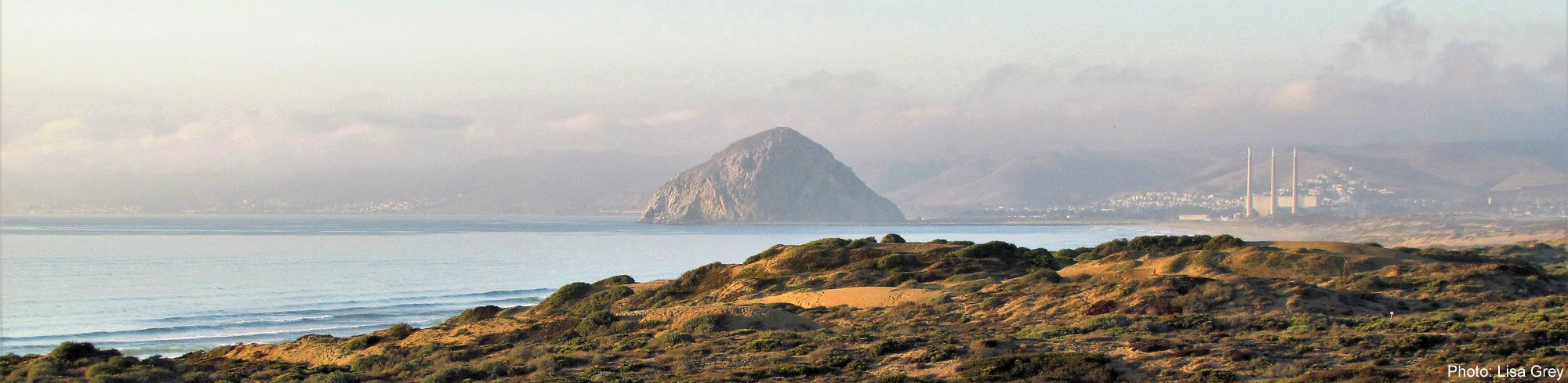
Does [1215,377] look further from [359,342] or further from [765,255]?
[765,255]

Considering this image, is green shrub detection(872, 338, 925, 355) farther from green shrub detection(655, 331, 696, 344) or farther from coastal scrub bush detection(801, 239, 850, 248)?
coastal scrub bush detection(801, 239, 850, 248)

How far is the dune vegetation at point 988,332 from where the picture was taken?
22.4 metres

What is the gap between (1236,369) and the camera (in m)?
21.4

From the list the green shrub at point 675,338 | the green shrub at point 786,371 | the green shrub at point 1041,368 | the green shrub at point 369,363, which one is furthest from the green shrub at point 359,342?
the green shrub at point 1041,368

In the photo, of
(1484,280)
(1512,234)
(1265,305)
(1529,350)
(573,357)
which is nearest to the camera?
(1529,350)

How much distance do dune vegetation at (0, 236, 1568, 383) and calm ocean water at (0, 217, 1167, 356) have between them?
17109mm

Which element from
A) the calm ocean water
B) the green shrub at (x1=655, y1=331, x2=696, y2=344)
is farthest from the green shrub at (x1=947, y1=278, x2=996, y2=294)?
the calm ocean water

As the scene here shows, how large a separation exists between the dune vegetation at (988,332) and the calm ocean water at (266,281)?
1711 centimetres

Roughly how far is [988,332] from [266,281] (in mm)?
68287

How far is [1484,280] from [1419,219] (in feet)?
555

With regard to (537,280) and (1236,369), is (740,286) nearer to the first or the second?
(1236,369)

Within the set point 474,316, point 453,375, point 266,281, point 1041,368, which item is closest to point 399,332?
point 474,316

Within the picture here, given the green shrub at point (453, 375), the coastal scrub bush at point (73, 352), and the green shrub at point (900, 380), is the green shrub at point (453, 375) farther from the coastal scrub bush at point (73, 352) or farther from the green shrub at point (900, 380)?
the coastal scrub bush at point (73, 352)

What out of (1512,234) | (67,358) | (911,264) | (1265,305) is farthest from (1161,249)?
(1512,234)
